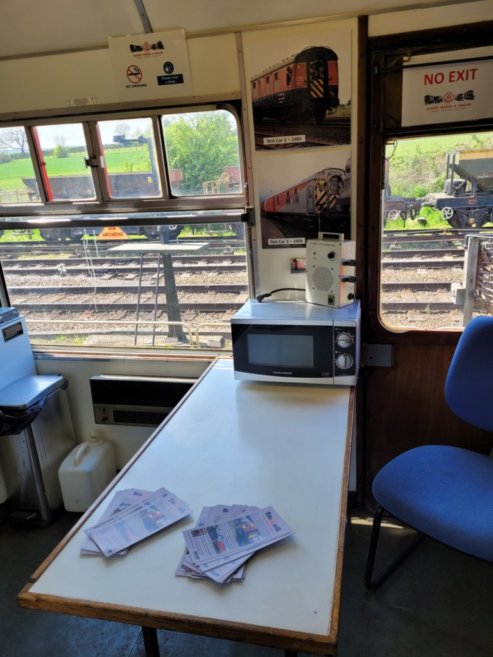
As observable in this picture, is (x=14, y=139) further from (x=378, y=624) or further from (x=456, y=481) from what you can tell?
(x=378, y=624)

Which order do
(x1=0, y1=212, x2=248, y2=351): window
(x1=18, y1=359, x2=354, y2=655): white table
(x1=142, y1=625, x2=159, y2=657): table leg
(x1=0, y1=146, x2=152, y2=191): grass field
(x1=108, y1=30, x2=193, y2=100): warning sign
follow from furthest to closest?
(x1=0, y1=212, x2=248, y2=351): window < (x1=0, y1=146, x2=152, y2=191): grass field < (x1=108, y1=30, x2=193, y2=100): warning sign < (x1=142, y1=625, x2=159, y2=657): table leg < (x1=18, y1=359, x2=354, y2=655): white table

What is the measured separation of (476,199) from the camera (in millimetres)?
1905

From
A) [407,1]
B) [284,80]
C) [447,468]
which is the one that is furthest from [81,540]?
[407,1]

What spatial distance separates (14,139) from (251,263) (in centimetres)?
131

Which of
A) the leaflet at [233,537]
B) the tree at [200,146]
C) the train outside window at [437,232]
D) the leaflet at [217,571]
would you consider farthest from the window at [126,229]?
the leaflet at [217,571]

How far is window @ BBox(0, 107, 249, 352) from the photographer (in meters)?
2.15

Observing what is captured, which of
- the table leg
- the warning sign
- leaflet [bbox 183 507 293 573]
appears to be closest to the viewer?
leaflet [bbox 183 507 293 573]

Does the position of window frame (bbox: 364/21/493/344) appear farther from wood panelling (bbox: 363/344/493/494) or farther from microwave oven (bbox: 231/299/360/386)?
microwave oven (bbox: 231/299/360/386)

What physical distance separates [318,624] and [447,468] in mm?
1091

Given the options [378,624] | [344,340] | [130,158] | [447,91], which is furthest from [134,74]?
[378,624]

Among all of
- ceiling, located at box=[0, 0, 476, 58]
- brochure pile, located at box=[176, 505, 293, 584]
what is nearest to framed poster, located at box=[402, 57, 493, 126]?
ceiling, located at box=[0, 0, 476, 58]

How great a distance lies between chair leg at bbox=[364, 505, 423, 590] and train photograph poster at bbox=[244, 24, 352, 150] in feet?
4.99

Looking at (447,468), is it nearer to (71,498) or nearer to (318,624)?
(318,624)

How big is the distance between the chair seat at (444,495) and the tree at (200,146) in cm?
148
